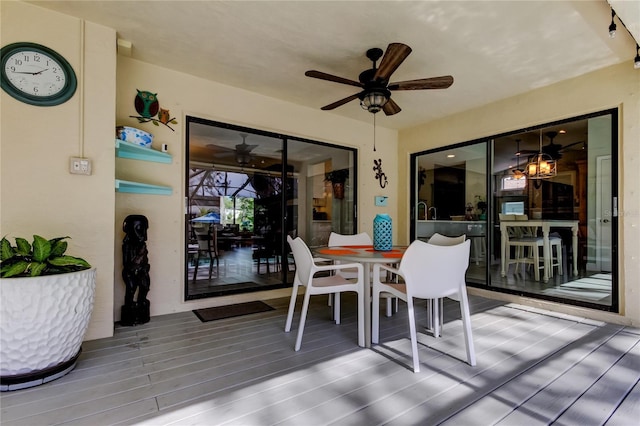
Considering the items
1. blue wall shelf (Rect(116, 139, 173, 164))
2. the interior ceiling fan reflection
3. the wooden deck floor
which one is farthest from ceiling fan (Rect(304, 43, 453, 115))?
the wooden deck floor

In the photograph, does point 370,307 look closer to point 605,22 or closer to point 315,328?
point 315,328

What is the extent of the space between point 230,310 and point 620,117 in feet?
15.2

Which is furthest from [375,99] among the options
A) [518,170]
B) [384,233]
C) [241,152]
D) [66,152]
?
[66,152]

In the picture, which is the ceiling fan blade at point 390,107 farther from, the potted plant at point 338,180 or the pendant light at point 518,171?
the pendant light at point 518,171

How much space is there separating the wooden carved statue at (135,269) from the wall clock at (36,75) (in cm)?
114

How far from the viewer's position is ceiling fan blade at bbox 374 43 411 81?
2281mm

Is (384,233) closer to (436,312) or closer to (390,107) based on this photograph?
(436,312)

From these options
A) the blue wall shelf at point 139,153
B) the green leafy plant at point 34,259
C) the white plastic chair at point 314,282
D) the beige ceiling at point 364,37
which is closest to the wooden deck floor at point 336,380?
the white plastic chair at point 314,282

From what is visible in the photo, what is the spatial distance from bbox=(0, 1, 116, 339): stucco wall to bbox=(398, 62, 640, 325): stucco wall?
450 cm

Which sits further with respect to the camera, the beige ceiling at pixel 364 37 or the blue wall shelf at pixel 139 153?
the blue wall shelf at pixel 139 153

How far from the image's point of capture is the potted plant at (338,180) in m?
4.94

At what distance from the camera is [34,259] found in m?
1.92

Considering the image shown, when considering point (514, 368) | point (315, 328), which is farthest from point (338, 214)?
point (514, 368)

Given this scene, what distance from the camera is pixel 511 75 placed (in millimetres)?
3400
